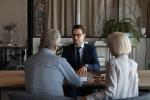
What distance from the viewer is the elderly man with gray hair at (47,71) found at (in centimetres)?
279

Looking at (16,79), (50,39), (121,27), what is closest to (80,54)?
(16,79)

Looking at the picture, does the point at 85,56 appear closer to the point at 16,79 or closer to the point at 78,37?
the point at 78,37

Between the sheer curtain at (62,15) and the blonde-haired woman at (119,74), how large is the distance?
349 cm

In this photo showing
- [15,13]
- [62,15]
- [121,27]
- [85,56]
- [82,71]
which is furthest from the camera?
[15,13]

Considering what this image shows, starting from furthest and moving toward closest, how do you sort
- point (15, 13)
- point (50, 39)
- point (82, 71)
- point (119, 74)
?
point (15, 13) → point (82, 71) → point (50, 39) → point (119, 74)

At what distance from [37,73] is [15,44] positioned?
11.7 feet

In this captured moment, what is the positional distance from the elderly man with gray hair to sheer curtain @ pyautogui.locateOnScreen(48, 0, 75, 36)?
3.37 metres

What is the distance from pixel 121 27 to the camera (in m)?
6.10

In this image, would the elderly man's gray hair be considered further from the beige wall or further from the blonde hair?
the beige wall

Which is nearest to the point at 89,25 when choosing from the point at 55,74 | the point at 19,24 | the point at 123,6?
the point at 123,6

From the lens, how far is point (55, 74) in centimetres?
281

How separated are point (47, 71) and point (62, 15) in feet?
11.7

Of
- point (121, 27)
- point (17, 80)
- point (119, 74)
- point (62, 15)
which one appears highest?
point (62, 15)

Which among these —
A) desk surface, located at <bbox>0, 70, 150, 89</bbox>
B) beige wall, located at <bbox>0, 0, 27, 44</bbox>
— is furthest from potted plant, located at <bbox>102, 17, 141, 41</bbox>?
desk surface, located at <bbox>0, 70, 150, 89</bbox>
